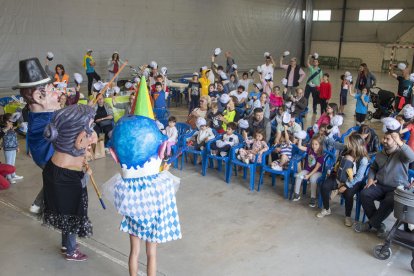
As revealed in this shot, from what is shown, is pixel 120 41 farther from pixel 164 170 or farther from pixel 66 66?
pixel 164 170

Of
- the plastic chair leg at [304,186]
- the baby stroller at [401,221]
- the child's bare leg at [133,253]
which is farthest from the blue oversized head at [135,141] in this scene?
the plastic chair leg at [304,186]

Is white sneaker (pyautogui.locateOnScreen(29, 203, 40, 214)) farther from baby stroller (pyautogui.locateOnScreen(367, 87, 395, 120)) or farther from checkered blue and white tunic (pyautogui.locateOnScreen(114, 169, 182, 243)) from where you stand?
baby stroller (pyautogui.locateOnScreen(367, 87, 395, 120))

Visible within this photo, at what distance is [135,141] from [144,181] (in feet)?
1.03

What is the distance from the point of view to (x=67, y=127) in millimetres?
3420

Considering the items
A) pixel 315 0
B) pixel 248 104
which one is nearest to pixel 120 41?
pixel 248 104

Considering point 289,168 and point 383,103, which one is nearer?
point 289,168

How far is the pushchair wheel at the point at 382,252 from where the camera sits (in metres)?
4.06

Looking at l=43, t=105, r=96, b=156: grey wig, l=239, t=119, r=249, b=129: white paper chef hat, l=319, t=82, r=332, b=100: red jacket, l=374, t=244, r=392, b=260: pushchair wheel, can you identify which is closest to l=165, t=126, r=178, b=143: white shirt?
l=239, t=119, r=249, b=129: white paper chef hat

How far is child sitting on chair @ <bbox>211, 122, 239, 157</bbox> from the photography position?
6.20m

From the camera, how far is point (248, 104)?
855cm

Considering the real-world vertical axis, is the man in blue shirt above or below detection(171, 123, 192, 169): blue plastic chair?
above

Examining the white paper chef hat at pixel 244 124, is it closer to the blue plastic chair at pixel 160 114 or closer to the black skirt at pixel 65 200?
the blue plastic chair at pixel 160 114

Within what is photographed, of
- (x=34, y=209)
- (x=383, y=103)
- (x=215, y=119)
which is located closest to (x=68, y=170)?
(x=34, y=209)

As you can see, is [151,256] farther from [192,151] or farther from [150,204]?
[192,151]
